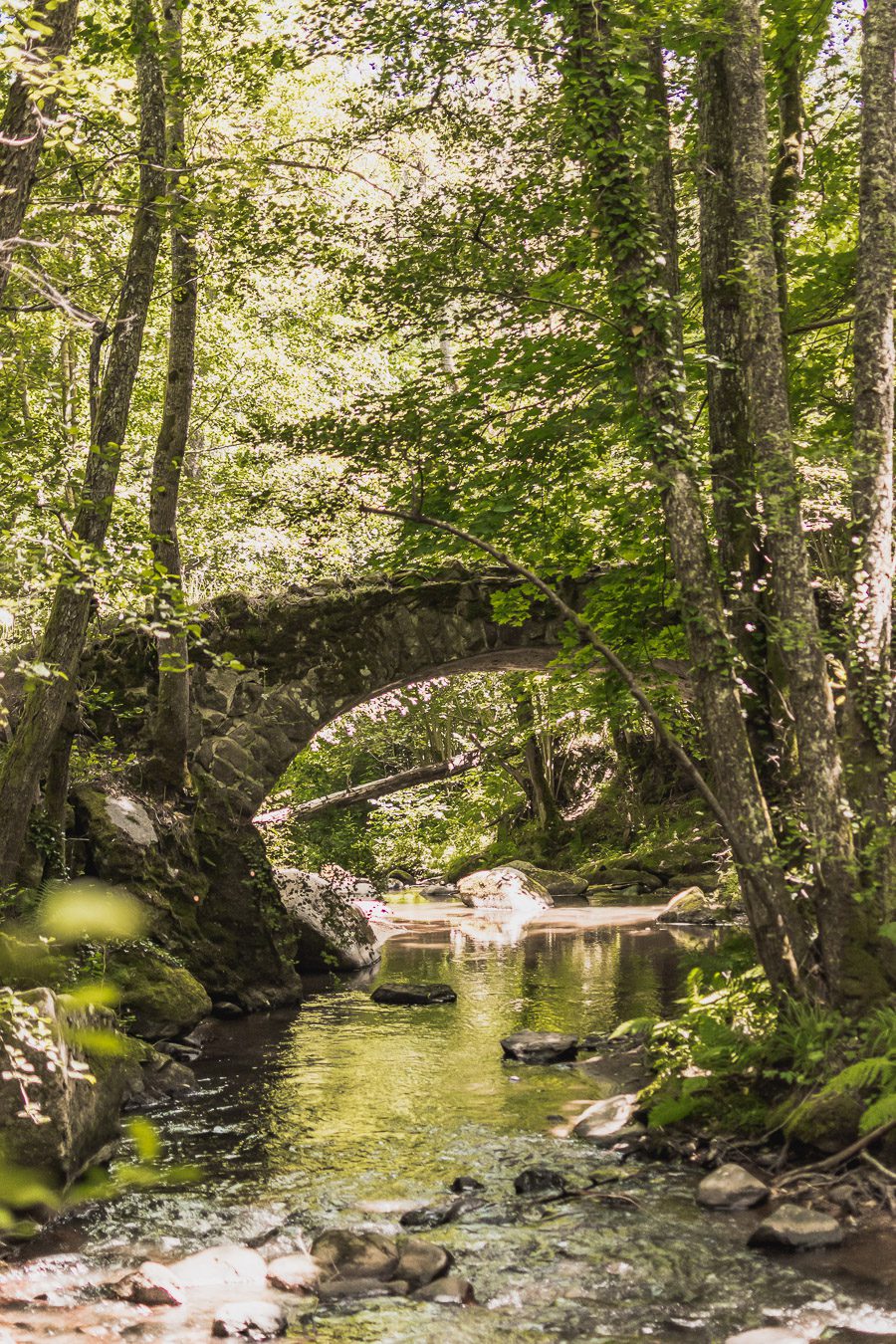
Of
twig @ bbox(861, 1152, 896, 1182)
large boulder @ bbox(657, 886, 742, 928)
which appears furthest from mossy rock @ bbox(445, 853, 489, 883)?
twig @ bbox(861, 1152, 896, 1182)

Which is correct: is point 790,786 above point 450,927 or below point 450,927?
above

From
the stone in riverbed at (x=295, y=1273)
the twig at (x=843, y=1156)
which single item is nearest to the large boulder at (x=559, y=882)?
the twig at (x=843, y=1156)

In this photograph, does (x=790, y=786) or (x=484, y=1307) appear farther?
(x=790, y=786)

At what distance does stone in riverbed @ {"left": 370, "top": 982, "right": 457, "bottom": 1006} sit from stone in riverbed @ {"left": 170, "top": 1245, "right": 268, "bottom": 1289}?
6.44m

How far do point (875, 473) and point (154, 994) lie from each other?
6738mm

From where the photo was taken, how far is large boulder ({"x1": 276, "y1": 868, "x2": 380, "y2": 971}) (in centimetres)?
1323

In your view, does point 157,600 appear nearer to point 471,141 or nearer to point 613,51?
point 613,51

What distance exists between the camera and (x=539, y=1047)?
8.72m

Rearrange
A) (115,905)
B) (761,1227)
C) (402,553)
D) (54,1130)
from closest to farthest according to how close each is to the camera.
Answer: (115,905) < (761,1227) < (54,1130) < (402,553)

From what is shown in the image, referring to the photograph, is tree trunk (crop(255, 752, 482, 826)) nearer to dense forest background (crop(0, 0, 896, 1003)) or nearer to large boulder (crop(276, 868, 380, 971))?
large boulder (crop(276, 868, 380, 971))

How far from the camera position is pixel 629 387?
268 inches

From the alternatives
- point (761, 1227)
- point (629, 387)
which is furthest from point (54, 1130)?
point (629, 387)

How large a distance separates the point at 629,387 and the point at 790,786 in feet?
8.23

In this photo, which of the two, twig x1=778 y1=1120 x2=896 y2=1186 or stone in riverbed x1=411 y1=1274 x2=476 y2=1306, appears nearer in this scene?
stone in riverbed x1=411 y1=1274 x2=476 y2=1306
